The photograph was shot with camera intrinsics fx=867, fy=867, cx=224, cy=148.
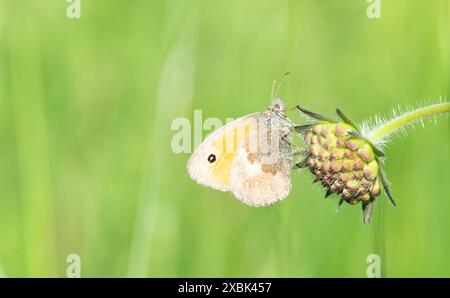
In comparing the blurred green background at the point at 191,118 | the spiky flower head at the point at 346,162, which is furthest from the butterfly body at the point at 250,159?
the spiky flower head at the point at 346,162

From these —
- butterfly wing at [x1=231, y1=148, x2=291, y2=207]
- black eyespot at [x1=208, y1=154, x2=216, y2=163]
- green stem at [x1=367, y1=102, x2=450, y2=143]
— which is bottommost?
butterfly wing at [x1=231, y1=148, x2=291, y2=207]

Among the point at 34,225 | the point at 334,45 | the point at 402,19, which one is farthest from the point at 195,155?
the point at 402,19

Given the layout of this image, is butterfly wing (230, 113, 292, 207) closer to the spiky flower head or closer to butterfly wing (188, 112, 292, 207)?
butterfly wing (188, 112, 292, 207)

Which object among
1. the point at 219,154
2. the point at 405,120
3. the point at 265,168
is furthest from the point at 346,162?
the point at 219,154

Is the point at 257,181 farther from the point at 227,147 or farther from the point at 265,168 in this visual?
the point at 227,147

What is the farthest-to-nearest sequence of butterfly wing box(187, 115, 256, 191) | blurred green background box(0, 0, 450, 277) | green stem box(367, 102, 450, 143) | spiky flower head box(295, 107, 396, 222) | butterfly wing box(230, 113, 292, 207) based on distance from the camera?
blurred green background box(0, 0, 450, 277) → butterfly wing box(187, 115, 256, 191) → butterfly wing box(230, 113, 292, 207) → spiky flower head box(295, 107, 396, 222) → green stem box(367, 102, 450, 143)

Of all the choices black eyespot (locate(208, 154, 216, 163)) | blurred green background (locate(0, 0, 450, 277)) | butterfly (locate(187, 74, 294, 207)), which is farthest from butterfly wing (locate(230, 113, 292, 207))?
blurred green background (locate(0, 0, 450, 277))
